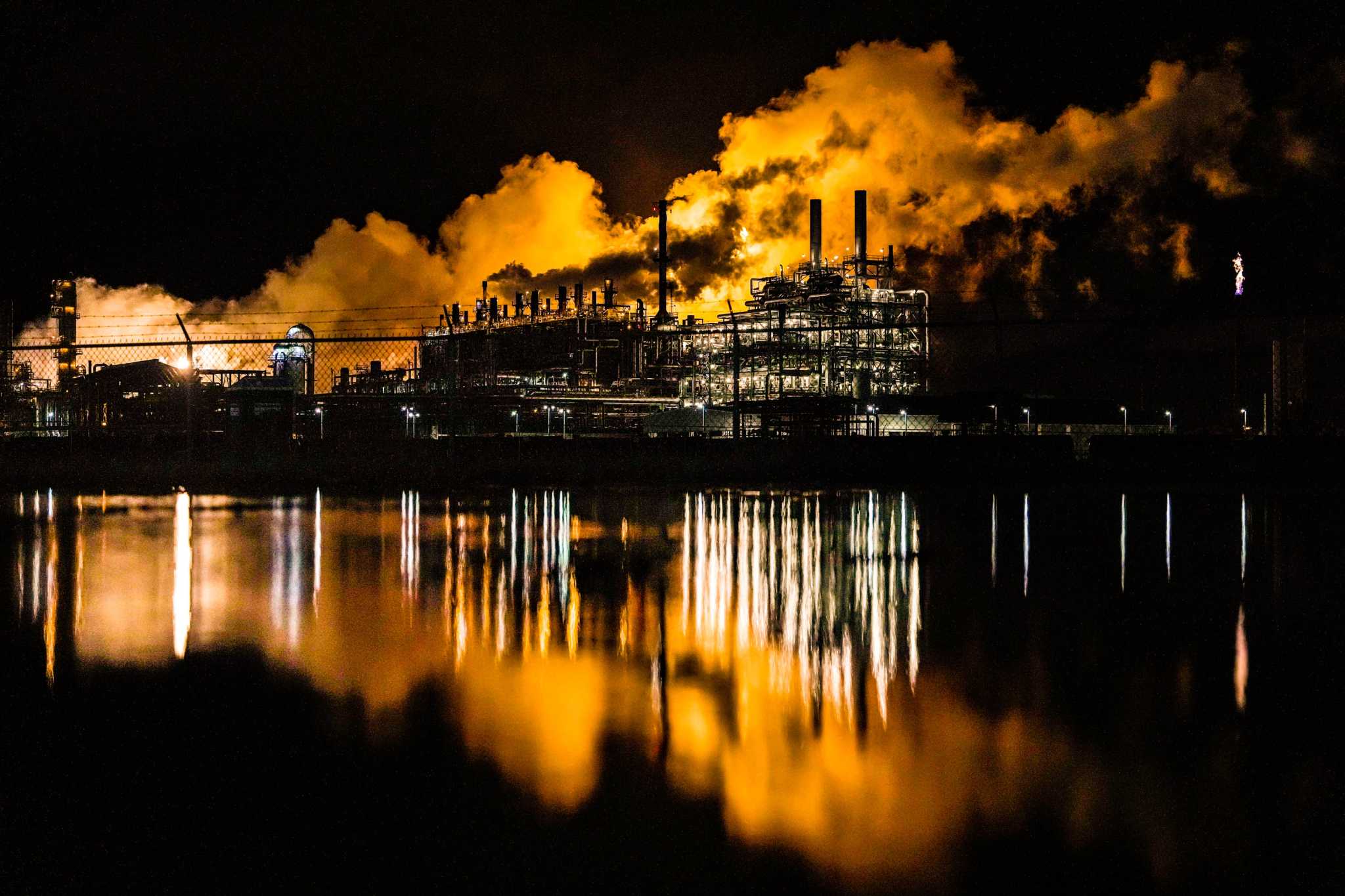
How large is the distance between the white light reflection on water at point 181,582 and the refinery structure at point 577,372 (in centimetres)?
1560

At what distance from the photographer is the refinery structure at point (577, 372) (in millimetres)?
34219

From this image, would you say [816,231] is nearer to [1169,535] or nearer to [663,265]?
[663,265]

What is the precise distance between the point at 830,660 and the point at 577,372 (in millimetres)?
45554

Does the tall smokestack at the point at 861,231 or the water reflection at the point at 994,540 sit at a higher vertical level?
the tall smokestack at the point at 861,231

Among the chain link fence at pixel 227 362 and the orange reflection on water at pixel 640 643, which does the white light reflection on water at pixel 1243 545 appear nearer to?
the orange reflection on water at pixel 640 643

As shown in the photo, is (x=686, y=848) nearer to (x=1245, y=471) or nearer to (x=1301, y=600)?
(x=1301, y=600)

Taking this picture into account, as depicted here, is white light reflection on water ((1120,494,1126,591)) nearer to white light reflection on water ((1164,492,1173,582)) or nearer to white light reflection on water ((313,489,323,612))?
white light reflection on water ((1164,492,1173,582))

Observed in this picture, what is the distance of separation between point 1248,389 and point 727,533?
5430cm

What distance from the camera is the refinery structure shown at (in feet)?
112

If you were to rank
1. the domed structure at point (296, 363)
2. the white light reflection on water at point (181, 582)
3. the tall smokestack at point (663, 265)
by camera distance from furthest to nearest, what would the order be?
1. the tall smokestack at point (663, 265)
2. the domed structure at point (296, 363)
3. the white light reflection on water at point (181, 582)

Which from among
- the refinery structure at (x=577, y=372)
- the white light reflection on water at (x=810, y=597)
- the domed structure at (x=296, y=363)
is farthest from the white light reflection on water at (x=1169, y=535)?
the domed structure at (x=296, y=363)

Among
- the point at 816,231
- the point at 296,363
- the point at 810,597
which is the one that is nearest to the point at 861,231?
the point at 816,231

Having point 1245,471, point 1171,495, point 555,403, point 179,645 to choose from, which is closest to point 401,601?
point 179,645

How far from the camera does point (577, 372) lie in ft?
169
